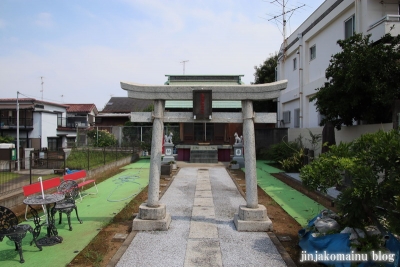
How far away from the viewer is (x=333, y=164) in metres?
4.77

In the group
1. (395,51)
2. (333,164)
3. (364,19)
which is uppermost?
(364,19)

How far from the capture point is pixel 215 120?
7195 millimetres

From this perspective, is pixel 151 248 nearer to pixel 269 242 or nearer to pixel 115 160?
pixel 269 242

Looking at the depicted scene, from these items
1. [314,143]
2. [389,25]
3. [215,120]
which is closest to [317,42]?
[314,143]

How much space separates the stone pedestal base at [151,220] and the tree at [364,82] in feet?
21.8

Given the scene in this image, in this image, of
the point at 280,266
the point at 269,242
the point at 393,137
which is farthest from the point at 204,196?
the point at 393,137

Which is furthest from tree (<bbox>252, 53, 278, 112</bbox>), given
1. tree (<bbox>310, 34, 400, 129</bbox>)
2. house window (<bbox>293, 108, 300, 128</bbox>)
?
tree (<bbox>310, 34, 400, 129</bbox>)

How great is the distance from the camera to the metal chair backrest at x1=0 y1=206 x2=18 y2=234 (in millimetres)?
4922

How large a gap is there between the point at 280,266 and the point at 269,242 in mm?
1021

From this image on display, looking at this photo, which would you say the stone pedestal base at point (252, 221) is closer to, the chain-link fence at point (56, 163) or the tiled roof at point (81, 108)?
the chain-link fence at point (56, 163)

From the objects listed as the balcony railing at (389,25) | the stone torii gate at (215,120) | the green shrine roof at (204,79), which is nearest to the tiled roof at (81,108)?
the green shrine roof at (204,79)

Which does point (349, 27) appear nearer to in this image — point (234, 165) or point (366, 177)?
point (234, 165)

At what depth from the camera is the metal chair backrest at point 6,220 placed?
4.92 m

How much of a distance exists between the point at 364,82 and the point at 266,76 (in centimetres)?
2114
